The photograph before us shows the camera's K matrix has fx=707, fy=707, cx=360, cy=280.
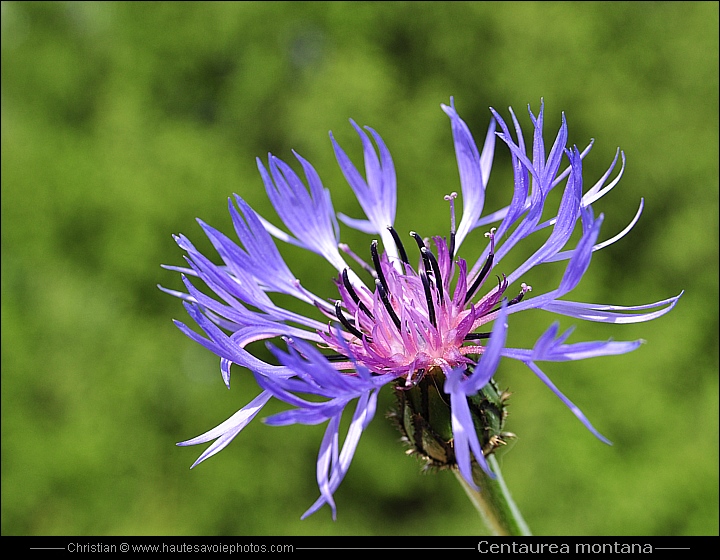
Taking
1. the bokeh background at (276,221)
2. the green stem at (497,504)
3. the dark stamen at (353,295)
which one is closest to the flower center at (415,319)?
the dark stamen at (353,295)

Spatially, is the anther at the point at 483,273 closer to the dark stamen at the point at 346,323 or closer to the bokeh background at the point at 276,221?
the dark stamen at the point at 346,323

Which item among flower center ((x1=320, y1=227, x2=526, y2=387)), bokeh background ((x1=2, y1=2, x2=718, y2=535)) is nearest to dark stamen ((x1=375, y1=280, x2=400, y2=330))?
flower center ((x1=320, y1=227, x2=526, y2=387))

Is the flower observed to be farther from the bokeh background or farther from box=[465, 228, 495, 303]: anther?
the bokeh background

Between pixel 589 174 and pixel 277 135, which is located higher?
pixel 277 135

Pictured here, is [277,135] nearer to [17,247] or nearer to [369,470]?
[17,247]

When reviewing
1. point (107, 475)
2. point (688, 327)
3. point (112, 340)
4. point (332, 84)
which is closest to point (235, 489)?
point (107, 475)
